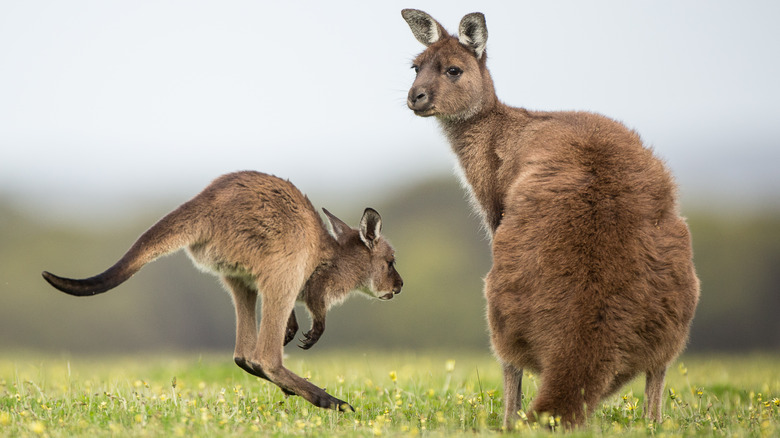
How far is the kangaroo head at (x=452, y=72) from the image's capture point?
684 centimetres

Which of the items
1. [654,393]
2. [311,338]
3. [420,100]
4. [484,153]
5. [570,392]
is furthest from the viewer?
[420,100]

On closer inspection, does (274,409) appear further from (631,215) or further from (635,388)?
(635,388)

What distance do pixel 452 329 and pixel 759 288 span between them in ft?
46.7

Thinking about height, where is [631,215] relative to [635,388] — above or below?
above

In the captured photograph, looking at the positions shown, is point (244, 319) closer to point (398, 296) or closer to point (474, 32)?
point (474, 32)

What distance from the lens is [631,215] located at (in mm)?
5059

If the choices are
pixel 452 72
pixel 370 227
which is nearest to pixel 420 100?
pixel 452 72

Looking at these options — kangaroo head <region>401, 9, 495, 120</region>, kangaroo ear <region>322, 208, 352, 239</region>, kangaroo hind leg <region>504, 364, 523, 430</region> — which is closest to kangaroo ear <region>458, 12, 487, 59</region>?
kangaroo head <region>401, 9, 495, 120</region>

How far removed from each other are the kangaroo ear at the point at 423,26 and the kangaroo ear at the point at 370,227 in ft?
5.22

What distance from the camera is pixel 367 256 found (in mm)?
7090

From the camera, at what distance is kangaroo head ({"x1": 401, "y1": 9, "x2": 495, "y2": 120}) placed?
22.4 ft

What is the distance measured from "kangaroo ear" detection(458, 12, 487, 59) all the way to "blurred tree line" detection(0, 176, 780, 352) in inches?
1239

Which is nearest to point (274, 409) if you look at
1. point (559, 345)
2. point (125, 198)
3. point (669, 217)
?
point (559, 345)

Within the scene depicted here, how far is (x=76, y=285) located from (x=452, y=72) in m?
3.40
